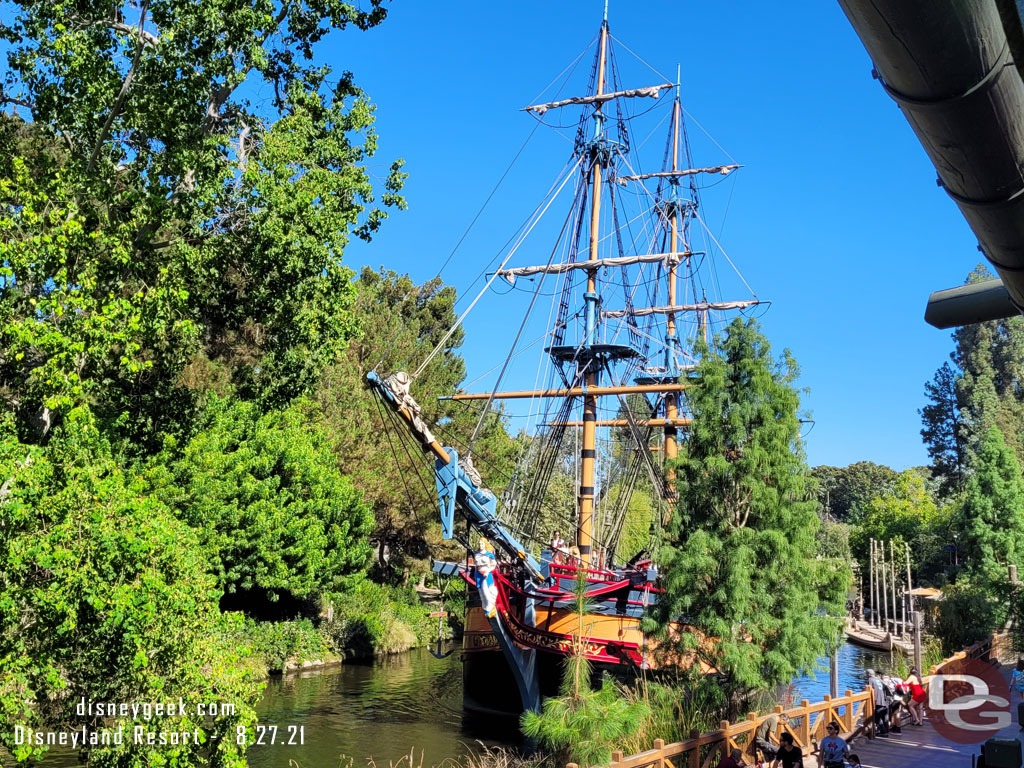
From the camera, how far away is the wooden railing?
9.11 m

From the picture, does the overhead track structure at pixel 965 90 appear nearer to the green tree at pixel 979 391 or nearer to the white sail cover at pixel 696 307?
the white sail cover at pixel 696 307

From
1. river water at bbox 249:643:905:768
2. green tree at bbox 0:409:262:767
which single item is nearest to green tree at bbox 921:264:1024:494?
river water at bbox 249:643:905:768

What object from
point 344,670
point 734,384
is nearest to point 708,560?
point 734,384

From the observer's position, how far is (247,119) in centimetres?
1359

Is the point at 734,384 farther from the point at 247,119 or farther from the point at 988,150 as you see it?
the point at 988,150

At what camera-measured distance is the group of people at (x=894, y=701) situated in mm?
13766

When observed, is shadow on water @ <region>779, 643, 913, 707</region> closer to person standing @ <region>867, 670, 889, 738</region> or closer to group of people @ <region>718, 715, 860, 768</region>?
person standing @ <region>867, 670, 889, 738</region>

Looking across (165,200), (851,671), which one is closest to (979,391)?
(851,671)

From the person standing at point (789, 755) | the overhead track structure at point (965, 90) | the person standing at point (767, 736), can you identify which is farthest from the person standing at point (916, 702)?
the overhead track structure at point (965, 90)

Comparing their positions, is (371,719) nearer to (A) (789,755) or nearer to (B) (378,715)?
(B) (378,715)

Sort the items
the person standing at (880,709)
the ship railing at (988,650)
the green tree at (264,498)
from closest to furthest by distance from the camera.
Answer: the person standing at (880,709)
the ship railing at (988,650)
the green tree at (264,498)

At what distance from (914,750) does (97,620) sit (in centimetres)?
1169

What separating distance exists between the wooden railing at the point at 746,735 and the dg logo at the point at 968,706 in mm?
1365

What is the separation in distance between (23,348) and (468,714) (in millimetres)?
14243
